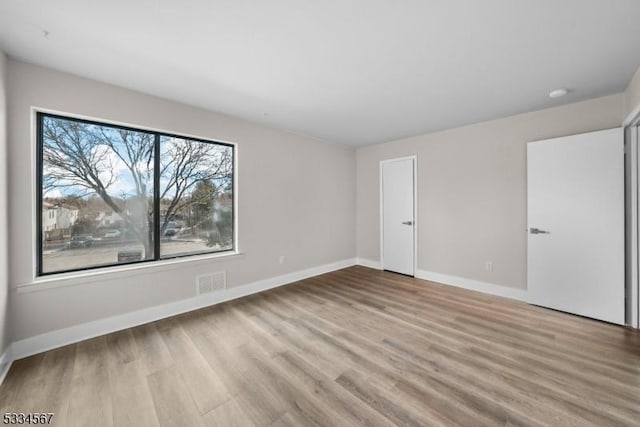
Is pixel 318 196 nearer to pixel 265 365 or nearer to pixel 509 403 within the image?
pixel 265 365

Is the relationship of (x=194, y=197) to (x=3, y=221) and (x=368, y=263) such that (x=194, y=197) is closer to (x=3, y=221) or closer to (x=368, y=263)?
(x=3, y=221)

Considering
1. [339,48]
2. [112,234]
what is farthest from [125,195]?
[339,48]

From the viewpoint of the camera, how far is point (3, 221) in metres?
1.96

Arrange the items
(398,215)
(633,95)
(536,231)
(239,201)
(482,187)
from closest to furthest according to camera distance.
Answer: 1. (633,95)
2. (536,231)
3. (239,201)
4. (482,187)
5. (398,215)

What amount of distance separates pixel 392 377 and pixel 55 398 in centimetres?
232

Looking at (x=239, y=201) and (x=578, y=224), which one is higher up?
(x=239, y=201)

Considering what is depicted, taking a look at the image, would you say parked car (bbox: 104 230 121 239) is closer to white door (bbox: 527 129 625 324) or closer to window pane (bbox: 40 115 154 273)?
window pane (bbox: 40 115 154 273)

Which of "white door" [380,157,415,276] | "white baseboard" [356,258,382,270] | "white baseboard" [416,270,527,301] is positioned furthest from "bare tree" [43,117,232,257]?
"white baseboard" [416,270,527,301]

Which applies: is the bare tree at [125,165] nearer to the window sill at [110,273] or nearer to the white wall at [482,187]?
the window sill at [110,273]

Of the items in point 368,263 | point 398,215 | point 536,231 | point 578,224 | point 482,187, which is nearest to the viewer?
point 578,224

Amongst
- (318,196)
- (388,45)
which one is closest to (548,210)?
(388,45)

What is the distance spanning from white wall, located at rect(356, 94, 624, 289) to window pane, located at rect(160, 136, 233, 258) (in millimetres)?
3131

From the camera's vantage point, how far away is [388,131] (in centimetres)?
411

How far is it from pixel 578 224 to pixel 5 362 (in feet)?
18.5
